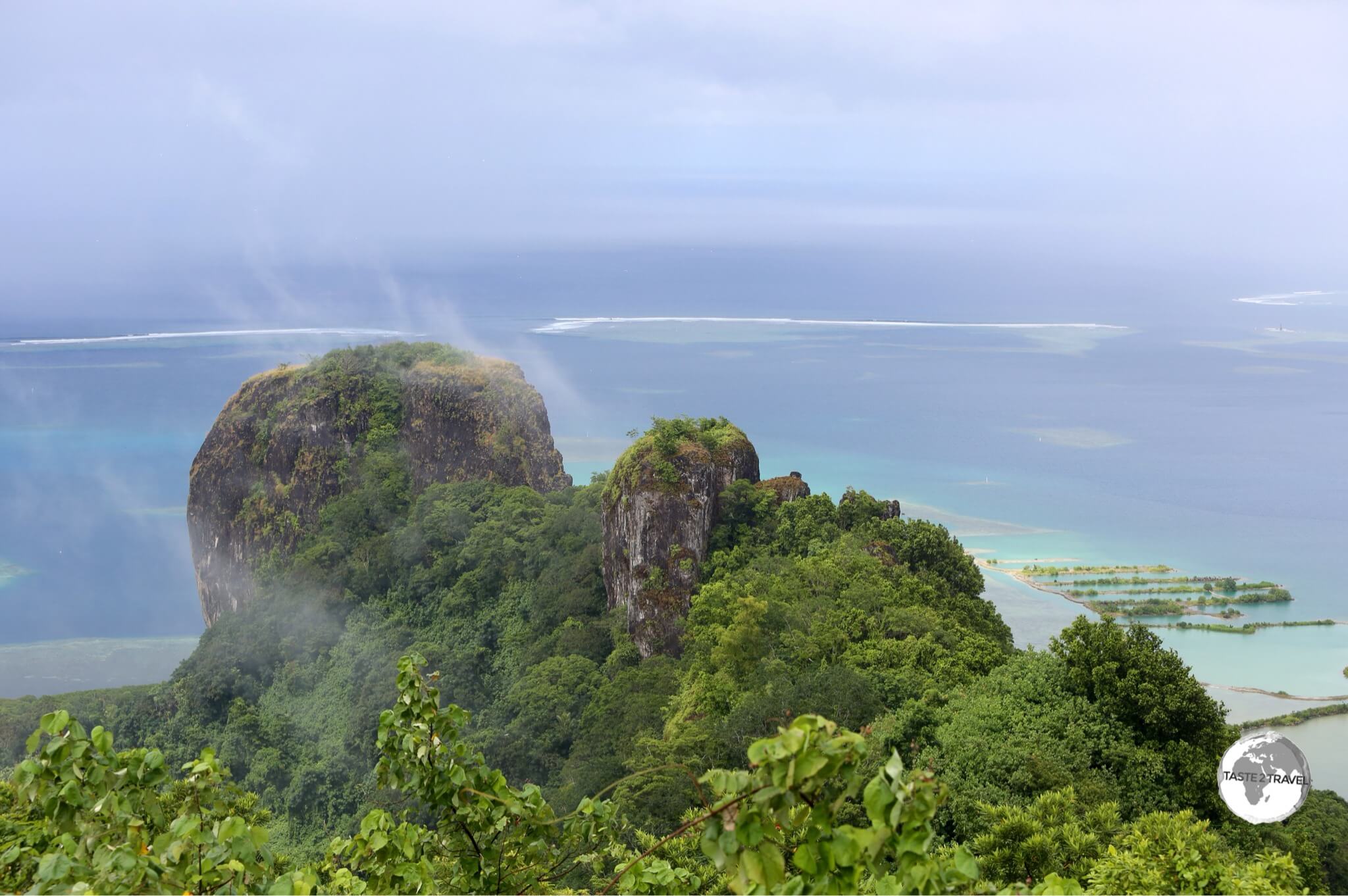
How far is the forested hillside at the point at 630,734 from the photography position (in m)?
3.02

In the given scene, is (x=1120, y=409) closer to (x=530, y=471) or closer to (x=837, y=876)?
(x=530, y=471)

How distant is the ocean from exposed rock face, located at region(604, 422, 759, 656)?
10.4 m

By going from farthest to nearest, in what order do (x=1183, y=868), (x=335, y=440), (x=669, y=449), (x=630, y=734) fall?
(x=335, y=440) → (x=669, y=449) → (x=630, y=734) → (x=1183, y=868)

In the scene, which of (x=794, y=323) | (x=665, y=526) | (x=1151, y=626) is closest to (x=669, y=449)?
(x=665, y=526)

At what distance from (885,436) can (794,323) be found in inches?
1163

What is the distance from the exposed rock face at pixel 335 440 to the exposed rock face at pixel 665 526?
9672 millimetres

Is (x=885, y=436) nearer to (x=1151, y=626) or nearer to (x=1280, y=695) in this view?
(x=1151, y=626)

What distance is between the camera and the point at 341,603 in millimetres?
27828

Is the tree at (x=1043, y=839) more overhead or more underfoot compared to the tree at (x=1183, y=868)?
more underfoot

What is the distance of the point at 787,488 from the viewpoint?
21375 mm

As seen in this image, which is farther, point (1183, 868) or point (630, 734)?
point (630, 734)

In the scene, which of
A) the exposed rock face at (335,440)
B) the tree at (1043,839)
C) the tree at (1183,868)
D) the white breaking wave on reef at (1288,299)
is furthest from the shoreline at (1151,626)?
the white breaking wave on reef at (1288,299)

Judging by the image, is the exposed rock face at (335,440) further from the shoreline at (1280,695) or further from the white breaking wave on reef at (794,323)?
the white breaking wave on reef at (794,323)

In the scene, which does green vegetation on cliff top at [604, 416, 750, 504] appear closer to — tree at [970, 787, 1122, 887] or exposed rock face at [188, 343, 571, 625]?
exposed rock face at [188, 343, 571, 625]
